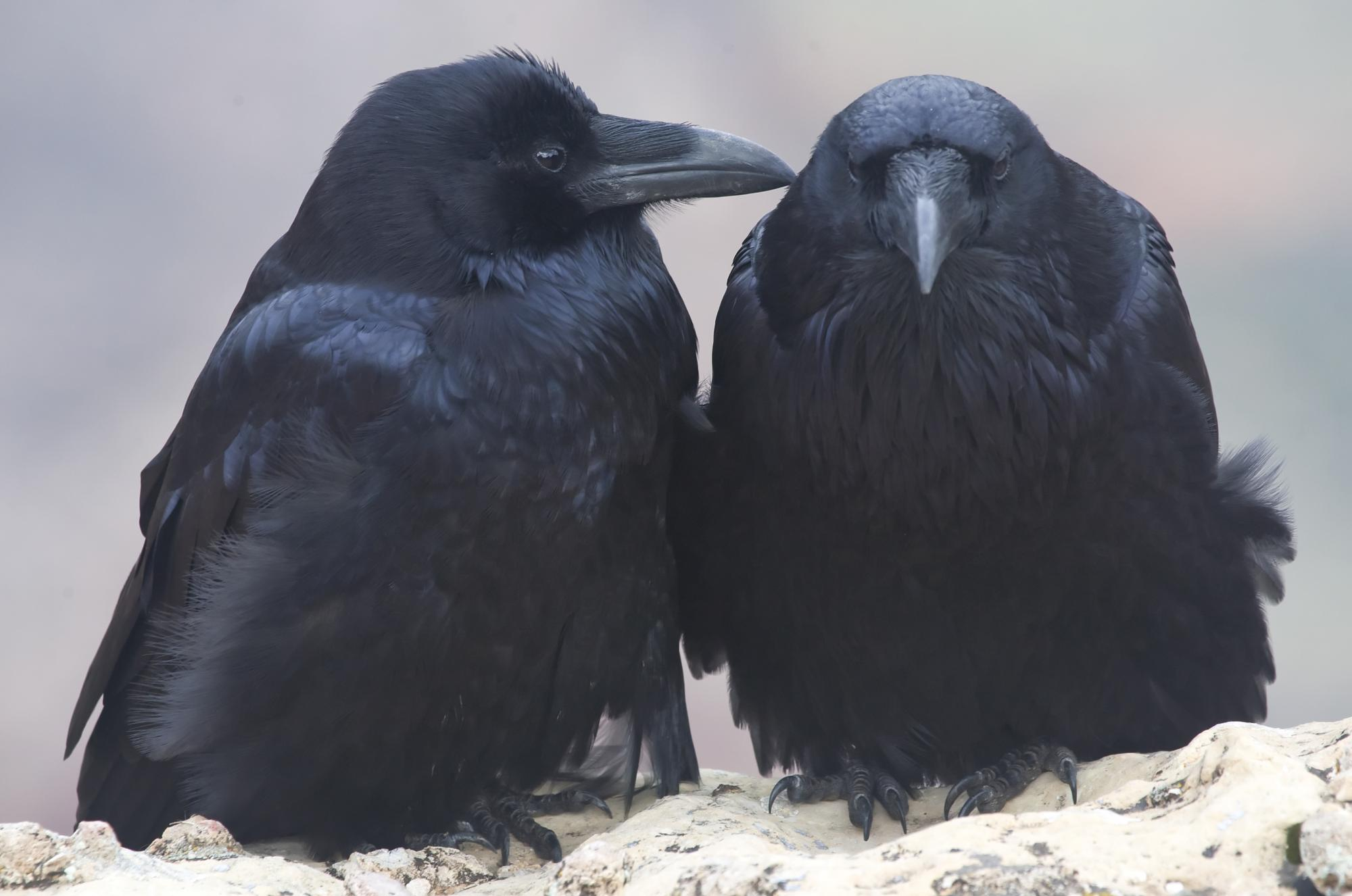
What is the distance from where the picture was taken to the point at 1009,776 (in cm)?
341

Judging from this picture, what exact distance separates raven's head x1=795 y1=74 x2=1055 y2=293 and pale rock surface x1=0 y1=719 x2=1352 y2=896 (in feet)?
3.57

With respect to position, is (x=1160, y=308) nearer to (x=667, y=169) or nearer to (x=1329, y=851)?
(x=667, y=169)

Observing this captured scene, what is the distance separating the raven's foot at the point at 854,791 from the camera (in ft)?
11.2

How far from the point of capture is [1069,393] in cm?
314

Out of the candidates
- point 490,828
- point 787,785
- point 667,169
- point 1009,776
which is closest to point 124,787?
point 490,828

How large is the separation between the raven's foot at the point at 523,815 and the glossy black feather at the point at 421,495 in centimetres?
7

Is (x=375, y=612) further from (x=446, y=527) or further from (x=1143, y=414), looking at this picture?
(x=1143, y=414)

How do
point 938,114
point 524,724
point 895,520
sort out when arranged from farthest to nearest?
point 524,724
point 895,520
point 938,114

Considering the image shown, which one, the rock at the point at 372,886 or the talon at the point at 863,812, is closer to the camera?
the rock at the point at 372,886

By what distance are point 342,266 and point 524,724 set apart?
116cm

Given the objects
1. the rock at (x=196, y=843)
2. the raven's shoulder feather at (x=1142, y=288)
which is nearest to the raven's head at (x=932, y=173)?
the raven's shoulder feather at (x=1142, y=288)

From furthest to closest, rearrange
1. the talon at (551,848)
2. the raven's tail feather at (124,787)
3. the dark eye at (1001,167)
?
the raven's tail feather at (124,787), the talon at (551,848), the dark eye at (1001,167)

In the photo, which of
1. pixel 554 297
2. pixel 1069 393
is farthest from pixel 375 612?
pixel 1069 393

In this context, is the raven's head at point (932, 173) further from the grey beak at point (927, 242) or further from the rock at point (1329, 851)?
the rock at point (1329, 851)
